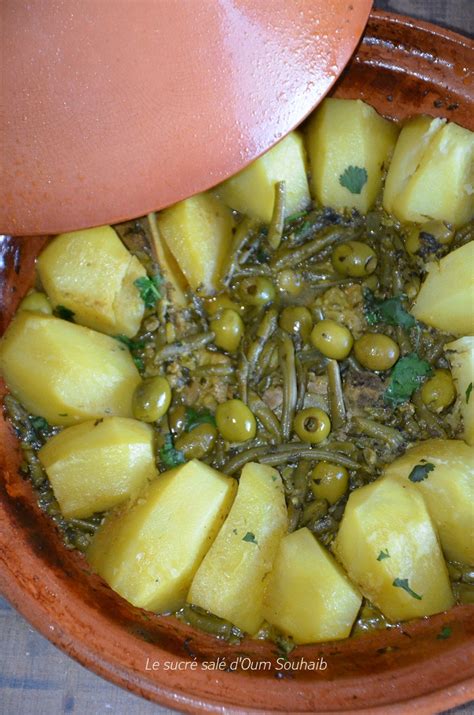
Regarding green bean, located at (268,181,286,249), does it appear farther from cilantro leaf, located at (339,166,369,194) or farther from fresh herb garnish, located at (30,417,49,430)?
fresh herb garnish, located at (30,417,49,430)

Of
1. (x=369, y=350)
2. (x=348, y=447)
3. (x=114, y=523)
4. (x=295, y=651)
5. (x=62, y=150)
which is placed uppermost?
(x=62, y=150)

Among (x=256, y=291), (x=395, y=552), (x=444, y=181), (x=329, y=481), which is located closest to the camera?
(x=395, y=552)

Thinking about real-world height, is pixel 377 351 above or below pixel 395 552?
above

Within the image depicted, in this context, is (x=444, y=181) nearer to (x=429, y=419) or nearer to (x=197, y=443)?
(x=429, y=419)

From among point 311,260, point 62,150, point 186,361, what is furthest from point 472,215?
point 62,150

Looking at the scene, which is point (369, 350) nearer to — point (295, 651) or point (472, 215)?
point (472, 215)

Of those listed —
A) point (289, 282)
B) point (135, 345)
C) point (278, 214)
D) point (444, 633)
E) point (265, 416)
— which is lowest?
point (444, 633)

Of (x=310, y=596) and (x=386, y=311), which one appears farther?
(x=386, y=311)

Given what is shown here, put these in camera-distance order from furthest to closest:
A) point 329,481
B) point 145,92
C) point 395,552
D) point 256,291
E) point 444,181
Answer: point 256,291
point 444,181
point 329,481
point 395,552
point 145,92

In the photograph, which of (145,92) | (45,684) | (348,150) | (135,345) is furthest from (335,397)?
(45,684)
